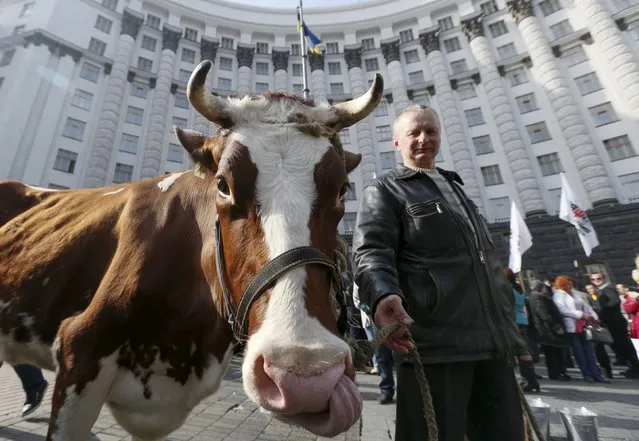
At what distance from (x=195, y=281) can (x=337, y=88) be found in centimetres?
3529

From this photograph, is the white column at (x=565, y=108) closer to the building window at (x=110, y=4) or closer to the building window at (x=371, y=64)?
the building window at (x=371, y=64)

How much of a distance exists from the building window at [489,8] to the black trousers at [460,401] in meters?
38.7

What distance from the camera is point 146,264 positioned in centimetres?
219

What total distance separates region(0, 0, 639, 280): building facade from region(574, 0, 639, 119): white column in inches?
3.4

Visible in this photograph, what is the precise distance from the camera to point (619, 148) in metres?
23.3

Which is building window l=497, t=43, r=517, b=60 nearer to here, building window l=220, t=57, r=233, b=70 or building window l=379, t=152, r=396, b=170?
building window l=379, t=152, r=396, b=170

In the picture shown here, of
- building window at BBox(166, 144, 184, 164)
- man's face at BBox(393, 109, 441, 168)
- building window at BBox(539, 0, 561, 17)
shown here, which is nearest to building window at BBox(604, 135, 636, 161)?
building window at BBox(539, 0, 561, 17)

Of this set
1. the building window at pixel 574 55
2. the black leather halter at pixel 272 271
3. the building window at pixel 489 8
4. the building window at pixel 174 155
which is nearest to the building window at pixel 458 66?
the building window at pixel 489 8

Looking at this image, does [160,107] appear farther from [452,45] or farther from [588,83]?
[588,83]

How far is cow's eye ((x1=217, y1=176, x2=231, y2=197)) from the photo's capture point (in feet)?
5.43

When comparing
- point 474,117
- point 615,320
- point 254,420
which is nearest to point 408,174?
point 254,420

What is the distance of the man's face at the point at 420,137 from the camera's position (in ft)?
7.73

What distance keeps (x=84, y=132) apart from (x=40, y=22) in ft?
35.2

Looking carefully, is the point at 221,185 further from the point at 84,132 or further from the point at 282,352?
the point at 84,132
